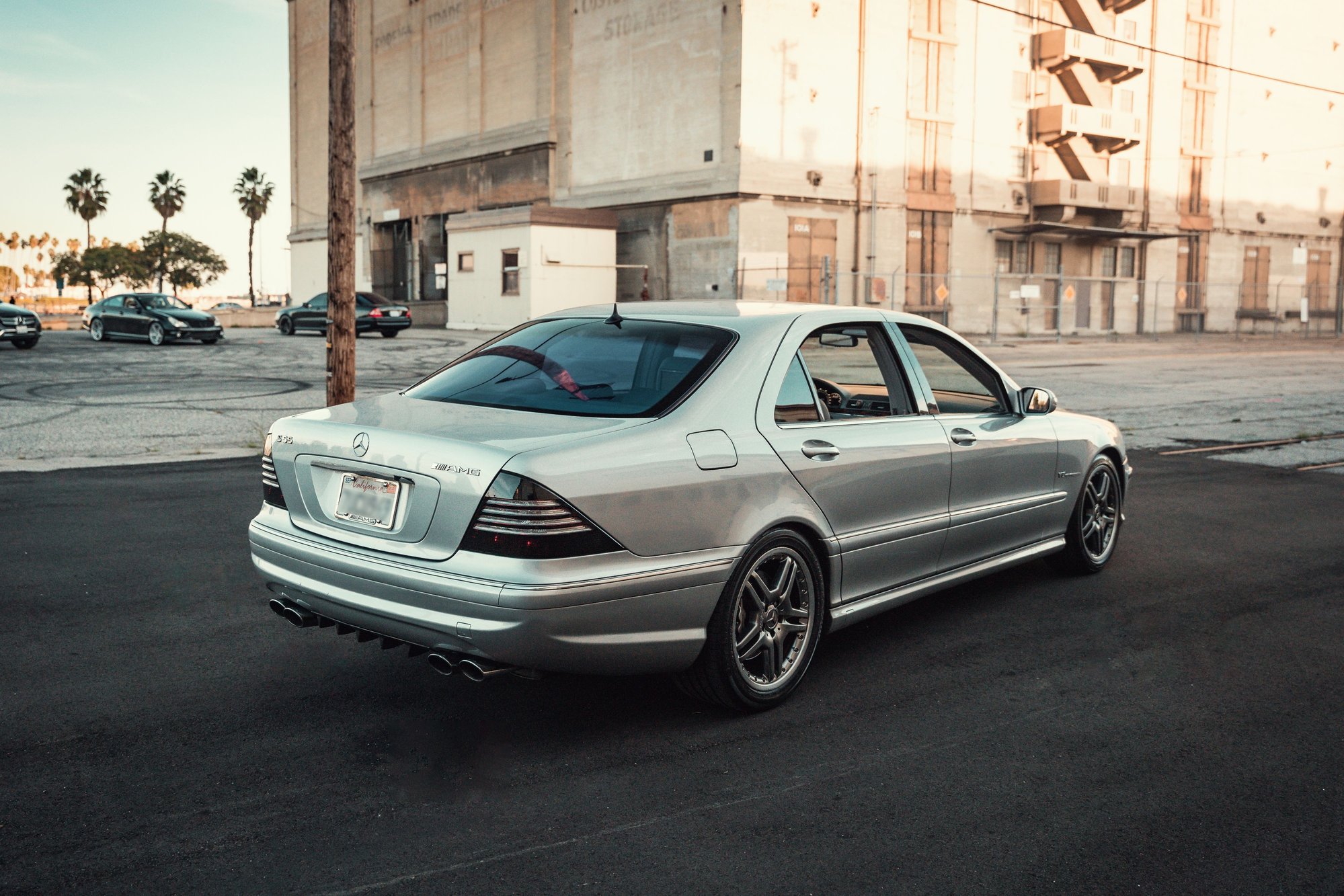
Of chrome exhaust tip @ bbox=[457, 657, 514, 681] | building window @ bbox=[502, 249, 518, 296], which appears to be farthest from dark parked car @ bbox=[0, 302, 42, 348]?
chrome exhaust tip @ bbox=[457, 657, 514, 681]

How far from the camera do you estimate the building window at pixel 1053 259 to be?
155 ft

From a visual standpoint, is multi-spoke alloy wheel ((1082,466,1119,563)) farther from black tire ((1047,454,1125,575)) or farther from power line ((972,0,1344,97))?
power line ((972,0,1344,97))

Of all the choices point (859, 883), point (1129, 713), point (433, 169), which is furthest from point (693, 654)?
point (433, 169)

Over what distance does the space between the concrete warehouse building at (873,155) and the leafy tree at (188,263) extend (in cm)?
5623

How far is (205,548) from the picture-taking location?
7.05m

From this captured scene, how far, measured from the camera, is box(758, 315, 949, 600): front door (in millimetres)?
4551

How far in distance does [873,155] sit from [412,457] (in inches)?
1524

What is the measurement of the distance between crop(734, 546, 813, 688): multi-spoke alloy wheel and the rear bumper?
0.86ft

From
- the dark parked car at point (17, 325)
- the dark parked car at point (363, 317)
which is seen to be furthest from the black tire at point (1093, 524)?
the dark parked car at point (363, 317)

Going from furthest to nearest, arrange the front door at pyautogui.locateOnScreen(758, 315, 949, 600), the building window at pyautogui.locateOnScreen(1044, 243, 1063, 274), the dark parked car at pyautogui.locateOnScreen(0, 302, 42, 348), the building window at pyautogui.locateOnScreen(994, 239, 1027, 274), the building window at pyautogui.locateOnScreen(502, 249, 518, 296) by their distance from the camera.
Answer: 1. the building window at pyautogui.locateOnScreen(1044, 243, 1063, 274)
2. the building window at pyautogui.locateOnScreen(994, 239, 1027, 274)
3. the building window at pyautogui.locateOnScreen(502, 249, 518, 296)
4. the dark parked car at pyautogui.locateOnScreen(0, 302, 42, 348)
5. the front door at pyautogui.locateOnScreen(758, 315, 949, 600)

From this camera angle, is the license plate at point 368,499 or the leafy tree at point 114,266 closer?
the license plate at point 368,499

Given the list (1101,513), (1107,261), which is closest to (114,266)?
(1107,261)

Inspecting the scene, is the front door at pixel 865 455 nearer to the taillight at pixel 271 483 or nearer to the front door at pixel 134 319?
the taillight at pixel 271 483

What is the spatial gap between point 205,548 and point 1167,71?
50.9 meters
